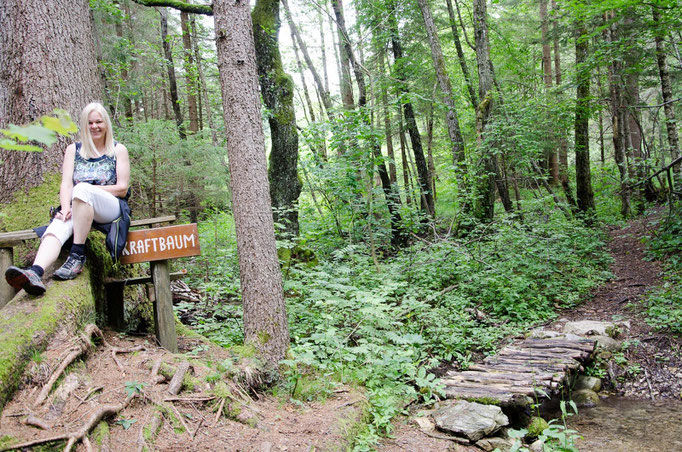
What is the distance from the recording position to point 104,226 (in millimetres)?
4125

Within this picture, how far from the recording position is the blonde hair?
4145 millimetres

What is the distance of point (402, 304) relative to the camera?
6180mm

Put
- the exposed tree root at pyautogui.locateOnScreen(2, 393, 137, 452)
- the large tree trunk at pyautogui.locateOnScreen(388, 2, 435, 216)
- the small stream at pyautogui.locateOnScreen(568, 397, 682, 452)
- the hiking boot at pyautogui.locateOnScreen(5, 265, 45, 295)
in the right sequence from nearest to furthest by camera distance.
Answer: the exposed tree root at pyautogui.locateOnScreen(2, 393, 137, 452) → the hiking boot at pyautogui.locateOnScreen(5, 265, 45, 295) → the small stream at pyautogui.locateOnScreen(568, 397, 682, 452) → the large tree trunk at pyautogui.locateOnScreen(388, 2, 435, 216)

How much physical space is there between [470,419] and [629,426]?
6.38 feet

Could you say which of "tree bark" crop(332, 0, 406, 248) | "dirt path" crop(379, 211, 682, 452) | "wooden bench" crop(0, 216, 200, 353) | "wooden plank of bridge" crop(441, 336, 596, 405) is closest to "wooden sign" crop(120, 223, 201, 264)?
"wooden bench" crop(0, 216, 200, 353)

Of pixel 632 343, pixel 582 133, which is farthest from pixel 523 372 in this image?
pixel 582 133

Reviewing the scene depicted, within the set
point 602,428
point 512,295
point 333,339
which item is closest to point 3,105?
point 333,339

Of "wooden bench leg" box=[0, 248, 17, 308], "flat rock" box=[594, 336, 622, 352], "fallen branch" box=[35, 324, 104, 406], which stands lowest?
"flat rock" box=[594, 336, 622, 352]

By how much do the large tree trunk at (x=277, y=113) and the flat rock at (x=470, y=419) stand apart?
204 inches

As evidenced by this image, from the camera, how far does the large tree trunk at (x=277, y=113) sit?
8914 millimetres

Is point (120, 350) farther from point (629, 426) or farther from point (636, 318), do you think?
point (636, 318)

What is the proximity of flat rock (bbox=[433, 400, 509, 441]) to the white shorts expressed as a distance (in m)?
3.75

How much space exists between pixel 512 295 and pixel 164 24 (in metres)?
13.0

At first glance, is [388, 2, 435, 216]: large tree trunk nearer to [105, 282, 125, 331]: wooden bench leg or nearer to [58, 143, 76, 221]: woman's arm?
[105, 282, 125, 331]: wooden bench leg
